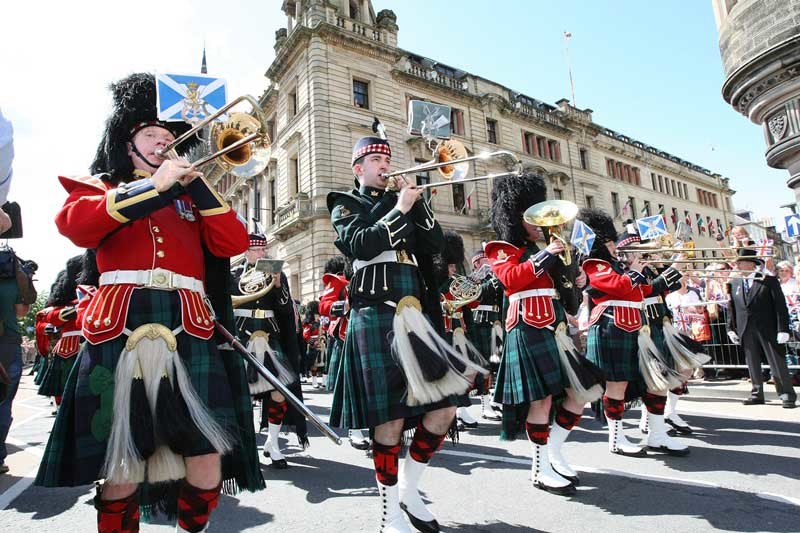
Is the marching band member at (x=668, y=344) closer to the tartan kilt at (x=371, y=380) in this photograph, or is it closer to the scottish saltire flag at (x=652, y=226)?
the scottish saltire flag at (x=652, y=226)

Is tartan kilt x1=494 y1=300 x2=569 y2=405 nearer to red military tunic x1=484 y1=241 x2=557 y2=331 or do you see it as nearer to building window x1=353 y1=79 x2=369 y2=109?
red military tunic x1=484 y1=241 x2=557 y2=331

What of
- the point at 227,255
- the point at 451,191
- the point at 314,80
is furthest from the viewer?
the point at 451,191

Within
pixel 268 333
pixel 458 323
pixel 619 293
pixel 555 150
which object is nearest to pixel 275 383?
pixel 268 333

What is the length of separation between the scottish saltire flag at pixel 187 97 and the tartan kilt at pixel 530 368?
2.83m

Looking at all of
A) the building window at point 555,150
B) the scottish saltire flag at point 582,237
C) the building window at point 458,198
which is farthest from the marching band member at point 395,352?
the building window at point 555,150

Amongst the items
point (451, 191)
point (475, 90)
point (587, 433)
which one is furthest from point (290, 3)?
point (587, 433)

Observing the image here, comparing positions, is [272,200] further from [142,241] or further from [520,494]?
[142,241]

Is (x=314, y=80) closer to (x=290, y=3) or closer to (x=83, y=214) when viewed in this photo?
(x=290, y=3)

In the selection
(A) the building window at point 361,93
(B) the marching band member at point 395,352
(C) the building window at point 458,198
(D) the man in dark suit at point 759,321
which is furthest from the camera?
(C) the building window at point 458,198

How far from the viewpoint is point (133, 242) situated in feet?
7.57

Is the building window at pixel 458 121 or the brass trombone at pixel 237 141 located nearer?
the brass trombone at pixel 237 141

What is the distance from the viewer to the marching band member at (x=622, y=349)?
4.86 m

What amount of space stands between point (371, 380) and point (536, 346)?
5.36 feet

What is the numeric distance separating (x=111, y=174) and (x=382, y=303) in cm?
161
